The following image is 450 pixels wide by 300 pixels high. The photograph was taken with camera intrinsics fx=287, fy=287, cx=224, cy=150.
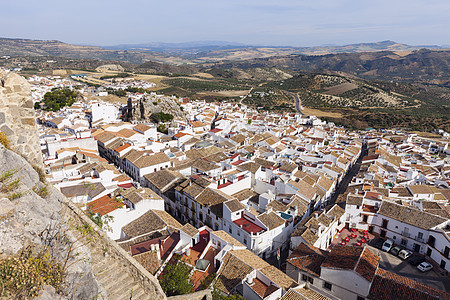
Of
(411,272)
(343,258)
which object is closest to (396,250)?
(411,272)

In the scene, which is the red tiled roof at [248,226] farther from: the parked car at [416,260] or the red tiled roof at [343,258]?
the parked car at [416,260]

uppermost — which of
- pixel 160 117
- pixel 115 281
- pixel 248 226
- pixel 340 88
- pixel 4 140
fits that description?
pixel 4 140

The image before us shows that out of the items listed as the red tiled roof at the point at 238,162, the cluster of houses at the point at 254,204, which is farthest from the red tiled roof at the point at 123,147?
the red tiled roof at the point at 238,162

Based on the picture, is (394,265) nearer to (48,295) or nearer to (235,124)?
(48,295)

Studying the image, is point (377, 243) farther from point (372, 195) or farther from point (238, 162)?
point (238, 162)

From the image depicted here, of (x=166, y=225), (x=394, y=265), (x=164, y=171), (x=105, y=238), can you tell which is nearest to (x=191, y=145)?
(x=164, y=171)

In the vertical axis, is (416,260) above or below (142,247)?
below
